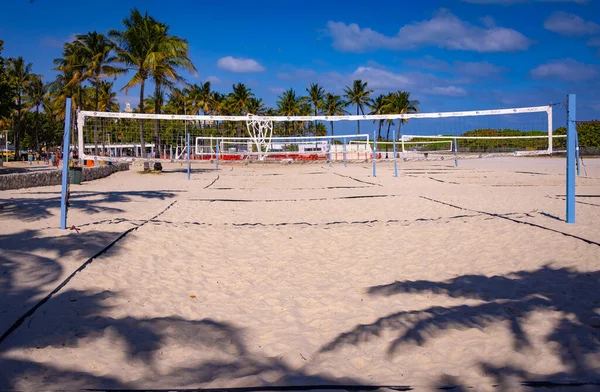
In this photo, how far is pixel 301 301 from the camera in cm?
432

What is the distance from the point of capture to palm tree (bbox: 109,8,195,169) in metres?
25.7

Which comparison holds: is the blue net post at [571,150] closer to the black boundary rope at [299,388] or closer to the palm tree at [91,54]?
the black boundary rope at [299,388]

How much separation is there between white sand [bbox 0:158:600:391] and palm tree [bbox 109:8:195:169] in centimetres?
1976

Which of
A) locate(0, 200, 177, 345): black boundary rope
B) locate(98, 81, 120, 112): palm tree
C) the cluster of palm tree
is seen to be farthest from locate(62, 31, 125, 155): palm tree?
locate(0, 200, 177, 345): black boundary rope

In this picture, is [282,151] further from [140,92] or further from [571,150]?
[571,150]

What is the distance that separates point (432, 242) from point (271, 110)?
71.5 meters

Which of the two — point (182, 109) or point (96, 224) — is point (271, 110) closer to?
point (182, 109)

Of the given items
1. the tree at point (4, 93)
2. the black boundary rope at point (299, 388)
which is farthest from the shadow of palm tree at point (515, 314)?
the tree at point (4, 93)

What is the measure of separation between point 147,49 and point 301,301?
24996mm

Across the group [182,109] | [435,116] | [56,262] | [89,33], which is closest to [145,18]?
[89,33]

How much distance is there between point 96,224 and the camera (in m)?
7.04

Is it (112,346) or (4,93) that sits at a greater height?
(4,93)

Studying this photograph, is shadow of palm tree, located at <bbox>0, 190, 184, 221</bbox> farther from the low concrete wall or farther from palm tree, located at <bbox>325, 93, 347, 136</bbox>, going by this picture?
palm tree, located at <bbox>325, 93, 347, 136</bbox>

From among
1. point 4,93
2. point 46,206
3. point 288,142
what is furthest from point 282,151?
Result: point 46,206
